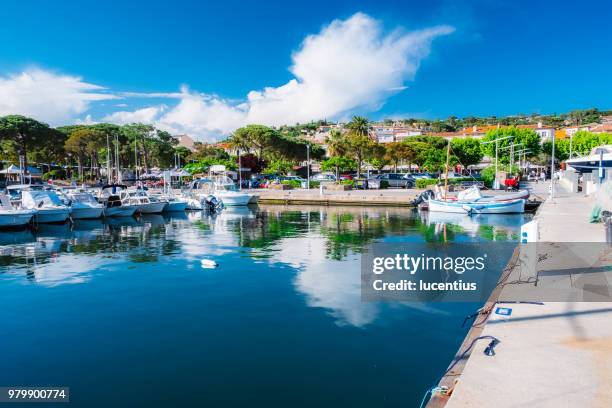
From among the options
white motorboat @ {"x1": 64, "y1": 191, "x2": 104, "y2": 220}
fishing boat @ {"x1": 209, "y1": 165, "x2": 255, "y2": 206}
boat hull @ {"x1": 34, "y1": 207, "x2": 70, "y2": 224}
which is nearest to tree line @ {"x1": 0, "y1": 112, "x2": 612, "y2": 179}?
fishing boat @ {"x1": 209, "y1": 165, "x2": 255, "y2": 206}

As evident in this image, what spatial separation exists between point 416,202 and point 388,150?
34129mm

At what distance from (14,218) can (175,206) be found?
1317 cm

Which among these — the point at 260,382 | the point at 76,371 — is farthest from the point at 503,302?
the point at 76,371

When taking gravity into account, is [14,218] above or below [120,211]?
above

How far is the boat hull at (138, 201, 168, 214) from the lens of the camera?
3831 cm

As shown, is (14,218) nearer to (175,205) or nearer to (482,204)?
(175,205)

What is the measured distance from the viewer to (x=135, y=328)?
35.6ft

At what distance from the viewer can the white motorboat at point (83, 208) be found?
35.1 meters

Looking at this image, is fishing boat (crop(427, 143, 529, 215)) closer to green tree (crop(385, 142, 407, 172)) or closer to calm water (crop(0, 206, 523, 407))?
calm water (crop(0, 206, 523, 407))

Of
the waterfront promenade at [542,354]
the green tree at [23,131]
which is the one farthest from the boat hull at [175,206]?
the green tree at [23,131]

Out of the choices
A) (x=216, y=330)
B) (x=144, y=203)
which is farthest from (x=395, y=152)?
(x=216, y=330)

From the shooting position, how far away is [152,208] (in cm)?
3866

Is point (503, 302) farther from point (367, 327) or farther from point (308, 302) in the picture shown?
point (308, 302)

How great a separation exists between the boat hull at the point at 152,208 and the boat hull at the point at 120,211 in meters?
0.78
